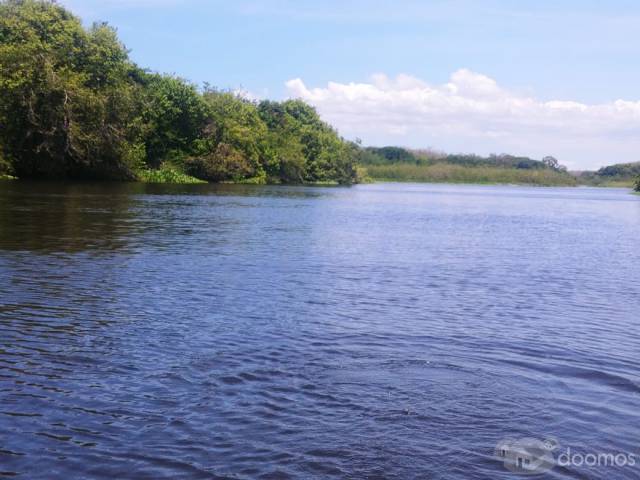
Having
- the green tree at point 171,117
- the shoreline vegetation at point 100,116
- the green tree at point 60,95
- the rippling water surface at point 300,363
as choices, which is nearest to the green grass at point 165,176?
the shoreline vegetation at point 100,116

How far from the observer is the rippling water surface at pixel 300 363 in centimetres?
720

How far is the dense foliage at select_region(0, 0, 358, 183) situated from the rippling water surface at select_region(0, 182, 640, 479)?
1961 inches

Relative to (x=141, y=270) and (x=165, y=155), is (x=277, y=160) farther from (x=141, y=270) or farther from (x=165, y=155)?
(x=141, y=270)

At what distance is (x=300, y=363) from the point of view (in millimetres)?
10570

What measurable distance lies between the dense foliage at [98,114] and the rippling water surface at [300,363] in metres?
49.8

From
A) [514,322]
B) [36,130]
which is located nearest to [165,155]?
[36,130]

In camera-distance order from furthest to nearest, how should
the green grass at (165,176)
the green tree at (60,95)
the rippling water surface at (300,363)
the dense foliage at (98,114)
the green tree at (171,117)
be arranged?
the green tree at (171,117) < the green grass at (165,176) < the dense foliage at (98,114) < the green tree at (60,95) < the rippling water surface at (300,363)

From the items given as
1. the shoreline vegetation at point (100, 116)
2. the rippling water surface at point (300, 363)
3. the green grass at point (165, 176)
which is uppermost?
the shoreline vegetation at point (100, 116)

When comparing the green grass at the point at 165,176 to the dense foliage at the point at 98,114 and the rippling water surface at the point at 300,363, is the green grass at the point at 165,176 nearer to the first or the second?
the dense foliage at the point at 98,114

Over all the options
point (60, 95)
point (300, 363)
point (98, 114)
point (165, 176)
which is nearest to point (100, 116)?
point (98, 114)

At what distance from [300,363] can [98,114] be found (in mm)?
66847

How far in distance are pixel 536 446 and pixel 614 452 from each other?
880mm

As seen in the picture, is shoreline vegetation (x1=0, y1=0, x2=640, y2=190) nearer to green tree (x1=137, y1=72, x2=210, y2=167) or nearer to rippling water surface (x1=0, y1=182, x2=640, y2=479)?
green tree (x1=137, y1=72, x2=210, y2=167)

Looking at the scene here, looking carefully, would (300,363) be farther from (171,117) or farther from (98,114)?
(171,117)
